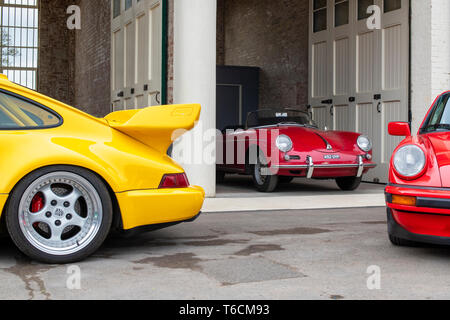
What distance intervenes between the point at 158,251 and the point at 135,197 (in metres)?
0.54

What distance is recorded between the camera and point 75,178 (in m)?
3.72

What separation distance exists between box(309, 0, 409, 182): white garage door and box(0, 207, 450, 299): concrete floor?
17.5ft

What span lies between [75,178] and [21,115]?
0.53 m

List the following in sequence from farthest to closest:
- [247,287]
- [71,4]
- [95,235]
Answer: [71,4]
[95,235]
[247,287]

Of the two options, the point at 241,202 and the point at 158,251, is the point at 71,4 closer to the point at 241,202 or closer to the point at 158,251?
the point at 241,202

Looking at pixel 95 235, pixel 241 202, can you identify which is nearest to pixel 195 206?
pixel 95 235

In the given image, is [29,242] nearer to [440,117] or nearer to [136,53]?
[440,117]

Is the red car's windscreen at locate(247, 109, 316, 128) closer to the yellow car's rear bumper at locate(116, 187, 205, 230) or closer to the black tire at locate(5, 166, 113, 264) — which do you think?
the yellow car's rear bumper at locate(116, 187, 205, 230)

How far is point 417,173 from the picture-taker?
3.90 metres

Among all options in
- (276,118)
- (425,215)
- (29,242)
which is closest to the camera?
(29,242)

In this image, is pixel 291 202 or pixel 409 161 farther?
pixel 291 202

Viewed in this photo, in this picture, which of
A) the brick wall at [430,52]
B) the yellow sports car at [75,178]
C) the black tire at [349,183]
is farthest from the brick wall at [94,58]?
the yellow sports car at [75,178]

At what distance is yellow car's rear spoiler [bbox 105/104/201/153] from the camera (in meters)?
4.02

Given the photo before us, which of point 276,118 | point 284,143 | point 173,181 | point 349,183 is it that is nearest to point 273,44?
point 276,118
